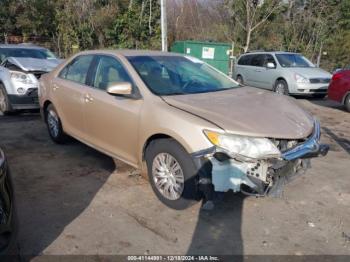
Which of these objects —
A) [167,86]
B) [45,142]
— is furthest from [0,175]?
[45,142]

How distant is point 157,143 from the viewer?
13.2ft

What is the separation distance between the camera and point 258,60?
13.9 metres

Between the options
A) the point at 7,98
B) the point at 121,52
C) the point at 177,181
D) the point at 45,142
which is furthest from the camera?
the point at 7,98

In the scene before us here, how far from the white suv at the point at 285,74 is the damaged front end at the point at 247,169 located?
8.81m

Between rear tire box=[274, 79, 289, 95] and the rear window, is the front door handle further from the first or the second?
the rear window

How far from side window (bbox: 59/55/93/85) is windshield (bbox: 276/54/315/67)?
28.2 feet

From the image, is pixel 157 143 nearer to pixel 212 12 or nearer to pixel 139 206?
pixel 139 206

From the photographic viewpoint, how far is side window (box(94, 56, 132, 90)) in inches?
182

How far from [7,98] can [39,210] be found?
16.9 feet

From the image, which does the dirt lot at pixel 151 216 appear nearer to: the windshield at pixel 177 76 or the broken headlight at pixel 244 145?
the broken headlight at pixel 244 145

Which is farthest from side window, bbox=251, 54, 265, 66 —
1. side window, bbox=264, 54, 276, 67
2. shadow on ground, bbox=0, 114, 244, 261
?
shadow on ground, bbox=0, 114, 244, 261

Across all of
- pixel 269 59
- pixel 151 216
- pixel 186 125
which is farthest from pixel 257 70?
pixel 151 216

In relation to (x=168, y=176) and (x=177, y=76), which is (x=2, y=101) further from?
(x=168, y=176)

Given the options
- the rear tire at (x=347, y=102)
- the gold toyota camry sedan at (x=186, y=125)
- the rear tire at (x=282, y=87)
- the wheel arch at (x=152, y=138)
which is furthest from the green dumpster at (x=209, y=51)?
the wheel arch at (x=152, y=138)
